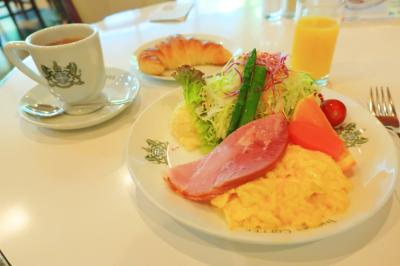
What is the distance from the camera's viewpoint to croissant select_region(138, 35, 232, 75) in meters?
1.24

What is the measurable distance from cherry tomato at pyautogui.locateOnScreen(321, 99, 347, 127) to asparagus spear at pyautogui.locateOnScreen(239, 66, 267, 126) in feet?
0.59

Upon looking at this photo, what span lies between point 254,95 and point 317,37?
398 millimetres

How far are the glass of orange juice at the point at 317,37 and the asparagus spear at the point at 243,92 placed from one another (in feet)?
1.02

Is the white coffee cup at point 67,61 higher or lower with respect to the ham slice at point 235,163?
higher

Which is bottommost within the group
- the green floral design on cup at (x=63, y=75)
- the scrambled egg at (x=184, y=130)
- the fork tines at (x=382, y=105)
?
the fork tines at (x=382, y=105)

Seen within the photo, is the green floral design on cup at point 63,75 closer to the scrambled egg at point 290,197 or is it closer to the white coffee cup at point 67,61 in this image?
the white coffee cup at point 67,61

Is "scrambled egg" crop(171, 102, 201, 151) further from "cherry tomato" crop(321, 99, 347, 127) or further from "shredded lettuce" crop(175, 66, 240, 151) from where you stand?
"cherry tomato" crop(321, 99, 347, 127)

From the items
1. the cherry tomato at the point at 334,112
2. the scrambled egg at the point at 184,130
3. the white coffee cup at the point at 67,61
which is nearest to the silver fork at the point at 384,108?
the cherry tomato at the point at 334,112

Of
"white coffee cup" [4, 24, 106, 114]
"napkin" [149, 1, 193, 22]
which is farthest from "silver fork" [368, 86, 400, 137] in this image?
"napkin" [149, 1, 193, 22]

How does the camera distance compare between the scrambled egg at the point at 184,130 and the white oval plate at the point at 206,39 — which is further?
the white oval plate at the point at 206,39

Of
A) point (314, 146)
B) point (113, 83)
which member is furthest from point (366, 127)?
point (113, 83)

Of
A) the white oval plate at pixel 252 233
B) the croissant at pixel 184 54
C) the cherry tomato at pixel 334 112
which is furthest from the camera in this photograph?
the croissant at pixel 184 54

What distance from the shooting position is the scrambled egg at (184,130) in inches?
33.9

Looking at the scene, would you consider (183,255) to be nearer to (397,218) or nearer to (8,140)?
(397,218)
